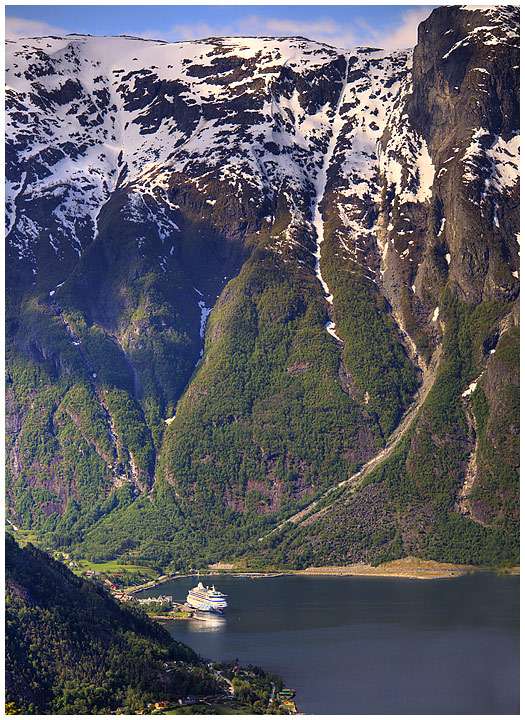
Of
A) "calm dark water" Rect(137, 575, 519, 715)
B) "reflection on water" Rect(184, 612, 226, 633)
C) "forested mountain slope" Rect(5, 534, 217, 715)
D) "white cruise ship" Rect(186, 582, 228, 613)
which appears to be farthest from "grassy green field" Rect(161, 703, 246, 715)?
"white cruise ship" Rect(186, 582, 228, 613)

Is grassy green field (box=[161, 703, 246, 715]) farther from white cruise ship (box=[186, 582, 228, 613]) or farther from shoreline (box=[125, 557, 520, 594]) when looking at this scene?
shoreline (box=[125, 557, 520, 594])

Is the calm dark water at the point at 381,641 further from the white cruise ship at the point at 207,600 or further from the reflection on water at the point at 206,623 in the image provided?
the white cruise ship at the point at 207,600

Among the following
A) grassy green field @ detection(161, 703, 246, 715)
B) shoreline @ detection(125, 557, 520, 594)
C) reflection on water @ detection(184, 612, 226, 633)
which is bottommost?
grassy green field @ detection(161, 703, 246, 715)

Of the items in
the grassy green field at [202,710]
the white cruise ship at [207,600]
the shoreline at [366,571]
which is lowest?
the grassy green field at [202,710]

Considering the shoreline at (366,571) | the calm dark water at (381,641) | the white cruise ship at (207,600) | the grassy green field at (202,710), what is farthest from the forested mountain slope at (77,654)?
the shoreline at (366,571)

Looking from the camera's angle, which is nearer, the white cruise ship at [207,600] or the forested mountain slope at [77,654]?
the forested mountain slope at [77,654]

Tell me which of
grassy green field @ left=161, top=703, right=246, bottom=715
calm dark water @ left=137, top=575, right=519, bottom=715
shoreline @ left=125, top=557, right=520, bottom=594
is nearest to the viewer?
grassy green field @ left=161, top=703, right=246, bottom=715

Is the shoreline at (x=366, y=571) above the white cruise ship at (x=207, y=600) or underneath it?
above
